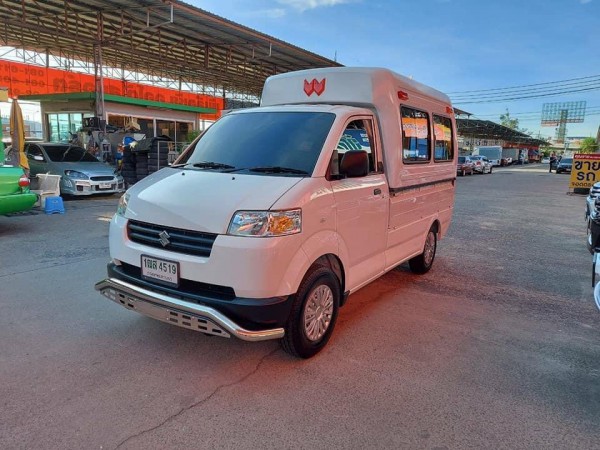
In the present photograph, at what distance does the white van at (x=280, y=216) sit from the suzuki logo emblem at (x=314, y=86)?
0.01m

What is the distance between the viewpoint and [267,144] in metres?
3.92

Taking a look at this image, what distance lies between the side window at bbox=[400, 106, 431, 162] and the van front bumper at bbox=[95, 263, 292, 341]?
252 centimetres

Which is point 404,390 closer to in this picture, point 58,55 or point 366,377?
point 366,377

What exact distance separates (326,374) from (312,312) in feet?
1.57

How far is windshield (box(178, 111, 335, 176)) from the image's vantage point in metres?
3.67

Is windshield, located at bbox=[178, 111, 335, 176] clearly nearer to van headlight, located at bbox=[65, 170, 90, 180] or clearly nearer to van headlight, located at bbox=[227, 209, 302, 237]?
van headlight, located at bbox=[227, 209, 302, 237]

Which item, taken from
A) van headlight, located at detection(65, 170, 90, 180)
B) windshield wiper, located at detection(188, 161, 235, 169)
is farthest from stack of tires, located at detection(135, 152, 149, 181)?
windshield wiper, located at detection(188, 161, 235, 169)

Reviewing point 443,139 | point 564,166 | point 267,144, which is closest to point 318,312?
point 267,144

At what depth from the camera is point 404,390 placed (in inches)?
125

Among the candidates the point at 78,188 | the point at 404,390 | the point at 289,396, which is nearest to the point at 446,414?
the point at 404,390

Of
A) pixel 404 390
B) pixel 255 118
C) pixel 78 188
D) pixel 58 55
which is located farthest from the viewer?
pixel 58 55

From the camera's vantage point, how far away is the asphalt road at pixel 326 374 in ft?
8.77

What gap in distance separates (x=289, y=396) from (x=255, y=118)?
2.56m

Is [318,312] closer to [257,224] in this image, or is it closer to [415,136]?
[257,224]
